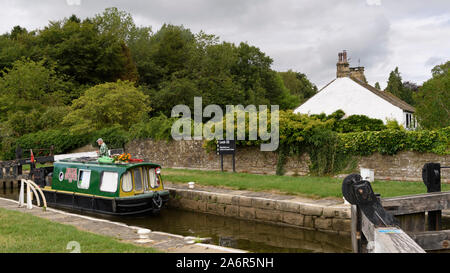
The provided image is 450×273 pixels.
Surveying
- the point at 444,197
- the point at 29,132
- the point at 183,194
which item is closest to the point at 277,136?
the point at 183,194

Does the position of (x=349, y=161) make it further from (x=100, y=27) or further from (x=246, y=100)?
(x=100, y=27)

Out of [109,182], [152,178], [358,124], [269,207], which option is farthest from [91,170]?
[358,124]

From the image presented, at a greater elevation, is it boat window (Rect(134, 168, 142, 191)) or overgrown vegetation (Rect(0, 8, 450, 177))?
overgrown vegetation (Rect(0, 8, 450, 177))

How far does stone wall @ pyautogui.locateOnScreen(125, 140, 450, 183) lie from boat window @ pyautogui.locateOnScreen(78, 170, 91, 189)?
7560 millimetres

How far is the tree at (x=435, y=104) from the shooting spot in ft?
57.9

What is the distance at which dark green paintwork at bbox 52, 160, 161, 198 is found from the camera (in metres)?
12.5

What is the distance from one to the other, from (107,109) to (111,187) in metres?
14.0

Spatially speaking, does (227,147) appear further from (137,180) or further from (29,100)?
(29,100)

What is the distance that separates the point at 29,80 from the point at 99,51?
875 centimetres

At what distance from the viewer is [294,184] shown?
1342 centimetres

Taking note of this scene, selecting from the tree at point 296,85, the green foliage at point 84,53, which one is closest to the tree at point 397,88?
the tree at point 296,85

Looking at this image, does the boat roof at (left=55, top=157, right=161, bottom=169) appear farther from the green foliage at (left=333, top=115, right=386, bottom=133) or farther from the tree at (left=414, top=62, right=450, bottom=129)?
the green foliage at (left=333, top=115, right=386, bottom=133)

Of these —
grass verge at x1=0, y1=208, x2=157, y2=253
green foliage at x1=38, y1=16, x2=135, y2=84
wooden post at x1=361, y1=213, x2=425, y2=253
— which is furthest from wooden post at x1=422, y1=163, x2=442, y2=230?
green foliage at x1=38, y1=16, x2=135, y2=84

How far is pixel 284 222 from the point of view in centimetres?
1109
